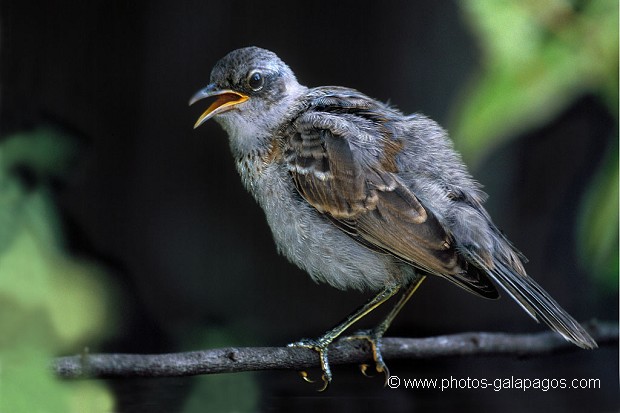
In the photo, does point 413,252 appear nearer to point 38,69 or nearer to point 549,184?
point 549,184

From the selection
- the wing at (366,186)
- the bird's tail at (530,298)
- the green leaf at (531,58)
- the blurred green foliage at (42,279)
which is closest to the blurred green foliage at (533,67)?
the green leaf at (531,58)

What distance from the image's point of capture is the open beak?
245 cm

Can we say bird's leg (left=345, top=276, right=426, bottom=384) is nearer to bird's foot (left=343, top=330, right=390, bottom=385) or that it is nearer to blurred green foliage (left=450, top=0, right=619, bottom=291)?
bird's foot (left=343, top=330, right=390, bottom=385)

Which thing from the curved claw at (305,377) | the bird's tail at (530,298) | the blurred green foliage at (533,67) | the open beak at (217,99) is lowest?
the curved claw at (305,377)

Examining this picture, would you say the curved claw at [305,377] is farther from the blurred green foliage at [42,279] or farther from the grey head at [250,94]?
the grey head at [250,94]

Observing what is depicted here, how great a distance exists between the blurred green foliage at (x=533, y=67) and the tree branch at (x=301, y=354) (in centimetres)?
53

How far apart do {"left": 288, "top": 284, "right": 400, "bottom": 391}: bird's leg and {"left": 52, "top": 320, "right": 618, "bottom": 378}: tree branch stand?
2 cm

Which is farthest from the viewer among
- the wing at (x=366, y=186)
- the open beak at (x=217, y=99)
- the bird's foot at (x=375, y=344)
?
the bird's foot at (x=375, y=344)

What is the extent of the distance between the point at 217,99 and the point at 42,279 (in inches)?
31.9

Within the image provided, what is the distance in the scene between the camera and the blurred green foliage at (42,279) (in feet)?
7.73

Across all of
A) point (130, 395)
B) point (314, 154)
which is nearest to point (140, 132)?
point (314, 154)

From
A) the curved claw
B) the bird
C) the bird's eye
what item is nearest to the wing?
the bird

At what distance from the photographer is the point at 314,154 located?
243 centimetres

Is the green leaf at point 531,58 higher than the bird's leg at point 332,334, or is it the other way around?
the green leaf at point 531,58
